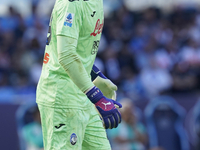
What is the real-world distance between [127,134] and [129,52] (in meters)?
3.19

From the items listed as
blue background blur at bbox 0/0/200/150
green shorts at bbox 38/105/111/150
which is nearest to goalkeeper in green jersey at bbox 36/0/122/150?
green shorts at bbox 38/105/111/150

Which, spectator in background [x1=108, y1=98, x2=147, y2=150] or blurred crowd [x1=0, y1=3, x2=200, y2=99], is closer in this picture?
spectator in background [x1=108, y1=98, x2=147, y2=150]

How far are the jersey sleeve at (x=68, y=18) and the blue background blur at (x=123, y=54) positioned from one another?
4.39 metres

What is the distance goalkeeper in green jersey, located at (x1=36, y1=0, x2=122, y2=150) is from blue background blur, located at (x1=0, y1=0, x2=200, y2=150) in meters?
4.05

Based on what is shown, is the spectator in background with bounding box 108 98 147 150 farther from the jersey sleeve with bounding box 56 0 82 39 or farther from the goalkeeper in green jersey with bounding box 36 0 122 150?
the jersey sleeve with bounding box 56 0 82 39

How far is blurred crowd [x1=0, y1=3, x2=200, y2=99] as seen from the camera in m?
8.91

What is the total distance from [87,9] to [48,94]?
80 cm

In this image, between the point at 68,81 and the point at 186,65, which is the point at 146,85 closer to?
the point at 186,65

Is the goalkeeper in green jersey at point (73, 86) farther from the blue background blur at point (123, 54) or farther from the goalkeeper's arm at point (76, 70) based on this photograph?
the blue background blur at point (123, 54)

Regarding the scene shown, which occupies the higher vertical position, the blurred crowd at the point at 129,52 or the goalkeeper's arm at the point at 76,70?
the goalkeeper's arm at the point at 76,70

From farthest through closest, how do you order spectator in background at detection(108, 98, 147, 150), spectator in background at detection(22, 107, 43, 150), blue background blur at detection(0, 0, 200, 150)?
blue background blur at detection(0, 0, 200, 150) < spectator in background at detection(108, 98, 147, 150) < spectator in background at detection(22, 107, 43, 150)

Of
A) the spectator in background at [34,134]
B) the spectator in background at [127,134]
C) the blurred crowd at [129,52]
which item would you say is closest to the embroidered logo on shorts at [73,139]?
the spectator in background at [34,134]

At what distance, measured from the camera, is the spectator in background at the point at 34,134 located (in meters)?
6.83

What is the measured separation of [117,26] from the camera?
10.8m
